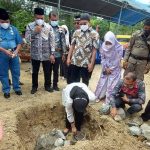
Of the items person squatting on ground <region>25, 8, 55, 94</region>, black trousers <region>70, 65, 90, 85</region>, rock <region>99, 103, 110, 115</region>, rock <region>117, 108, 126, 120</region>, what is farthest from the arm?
person squatting on ground <region>25, 8, 55, 94</region>

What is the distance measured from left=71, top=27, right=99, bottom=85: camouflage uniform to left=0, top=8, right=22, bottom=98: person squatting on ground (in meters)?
1.23

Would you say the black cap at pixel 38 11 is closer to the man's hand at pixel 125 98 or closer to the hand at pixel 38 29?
the hand at pixel 38 29

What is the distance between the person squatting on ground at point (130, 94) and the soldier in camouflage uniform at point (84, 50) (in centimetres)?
81

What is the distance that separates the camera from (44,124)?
5641 mm

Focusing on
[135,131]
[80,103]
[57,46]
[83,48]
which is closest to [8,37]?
[57,46]

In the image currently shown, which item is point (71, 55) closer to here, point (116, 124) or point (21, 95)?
point (21, 95)

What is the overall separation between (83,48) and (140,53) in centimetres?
116

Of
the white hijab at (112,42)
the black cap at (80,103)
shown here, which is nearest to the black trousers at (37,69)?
the white hijab at (112,42)

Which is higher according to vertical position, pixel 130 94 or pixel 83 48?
pixel 83 48

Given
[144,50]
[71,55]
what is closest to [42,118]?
[71,55]

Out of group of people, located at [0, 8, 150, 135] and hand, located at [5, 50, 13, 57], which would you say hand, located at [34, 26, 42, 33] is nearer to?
group of people, located at [0, 8, 150, 135]

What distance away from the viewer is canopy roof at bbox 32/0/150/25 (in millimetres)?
10916

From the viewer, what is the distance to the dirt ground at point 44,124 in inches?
164

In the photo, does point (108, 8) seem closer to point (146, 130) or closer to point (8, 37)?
point (8, 37)
